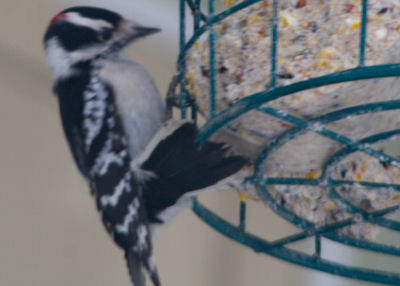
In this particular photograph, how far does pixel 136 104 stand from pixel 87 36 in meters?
0.22

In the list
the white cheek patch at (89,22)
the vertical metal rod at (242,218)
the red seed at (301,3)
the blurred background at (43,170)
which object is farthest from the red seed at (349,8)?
the blurred background at (43,170)

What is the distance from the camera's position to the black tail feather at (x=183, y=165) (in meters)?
1.23

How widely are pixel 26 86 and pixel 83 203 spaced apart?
1.71ft

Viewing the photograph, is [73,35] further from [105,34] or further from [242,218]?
[242,218]

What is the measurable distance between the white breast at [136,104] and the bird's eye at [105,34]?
79mm

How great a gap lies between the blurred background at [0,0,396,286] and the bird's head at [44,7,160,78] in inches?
23.7

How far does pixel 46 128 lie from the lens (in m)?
2.47

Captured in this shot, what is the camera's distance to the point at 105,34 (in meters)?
1.64

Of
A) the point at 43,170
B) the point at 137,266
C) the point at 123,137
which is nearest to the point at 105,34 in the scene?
the point at 123,137

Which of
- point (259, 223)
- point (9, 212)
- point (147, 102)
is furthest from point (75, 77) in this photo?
point (259, 223)

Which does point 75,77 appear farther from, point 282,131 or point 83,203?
point 83,203

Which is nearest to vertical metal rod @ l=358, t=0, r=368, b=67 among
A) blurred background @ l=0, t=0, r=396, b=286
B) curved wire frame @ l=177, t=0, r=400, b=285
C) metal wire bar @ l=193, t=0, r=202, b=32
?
curved wire frame @ l=177, t=0, r=400, b=285

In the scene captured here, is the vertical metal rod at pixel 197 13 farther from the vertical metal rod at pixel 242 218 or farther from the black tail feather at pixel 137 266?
the black tail feather at pixel 137 266

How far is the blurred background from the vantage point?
91.7 inches
